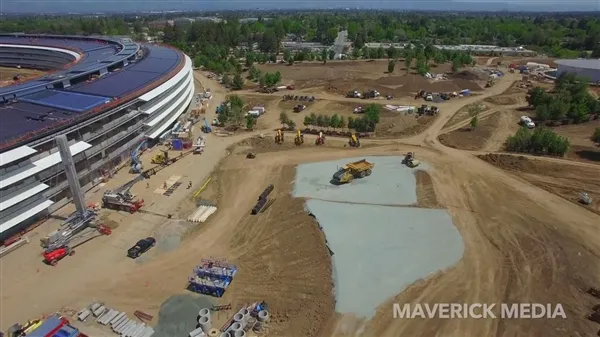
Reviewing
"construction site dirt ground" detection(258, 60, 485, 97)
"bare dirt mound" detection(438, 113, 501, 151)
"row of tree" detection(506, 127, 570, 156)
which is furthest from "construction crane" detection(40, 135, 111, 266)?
"construction site dirt ground" detection(258, 60, 485, 97)

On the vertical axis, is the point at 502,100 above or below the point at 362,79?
above

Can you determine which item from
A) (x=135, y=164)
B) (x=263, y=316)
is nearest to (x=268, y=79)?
(x=135, y=164)

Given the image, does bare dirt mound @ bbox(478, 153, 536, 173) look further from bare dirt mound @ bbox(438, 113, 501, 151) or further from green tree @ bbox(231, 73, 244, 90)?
green tree @ bbox(231, 73, 244, 90)

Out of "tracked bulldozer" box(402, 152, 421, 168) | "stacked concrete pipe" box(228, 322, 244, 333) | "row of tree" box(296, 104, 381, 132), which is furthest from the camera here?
"row of tree" box(296, 104, 381, 132)

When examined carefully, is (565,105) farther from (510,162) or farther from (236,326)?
(236,326)

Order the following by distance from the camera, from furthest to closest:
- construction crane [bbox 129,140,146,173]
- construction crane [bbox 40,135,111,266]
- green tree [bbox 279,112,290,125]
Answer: green tree [bbox 279,112,290,125], construction crane [bbox 129,140,146,173], construction crane [bbox 40,135,111,266]

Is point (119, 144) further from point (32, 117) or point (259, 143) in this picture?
point (259, 143)
